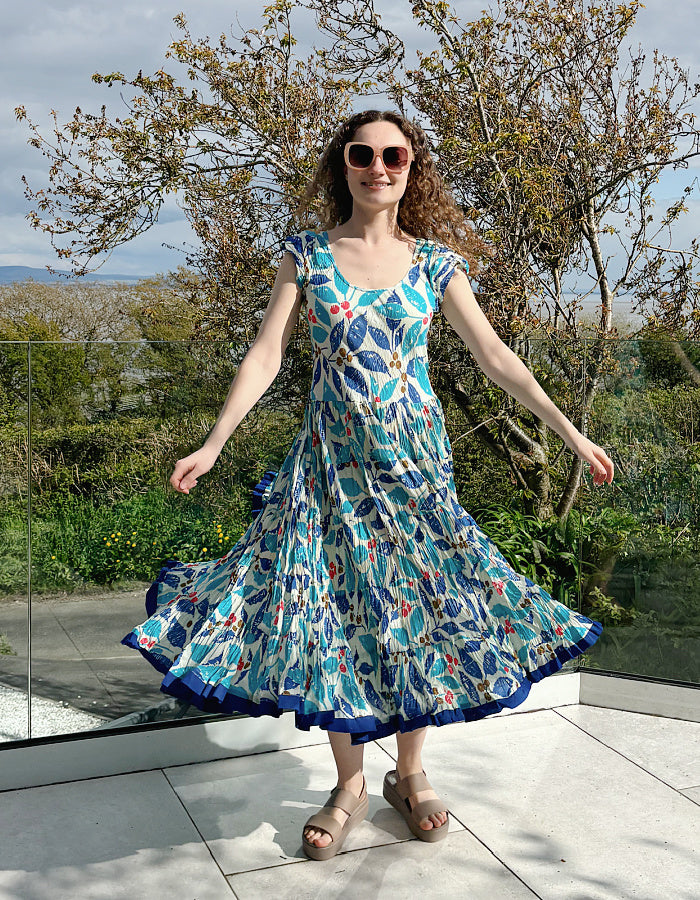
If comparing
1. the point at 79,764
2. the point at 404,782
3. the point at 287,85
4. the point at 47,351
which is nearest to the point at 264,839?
the point at 404,782

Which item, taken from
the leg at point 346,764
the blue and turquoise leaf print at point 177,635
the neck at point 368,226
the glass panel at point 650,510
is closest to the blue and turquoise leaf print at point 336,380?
the neck at point 368,226

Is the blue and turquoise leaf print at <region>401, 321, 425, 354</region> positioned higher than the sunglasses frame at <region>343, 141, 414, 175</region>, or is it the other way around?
the sunglasses frame at <region>343, 141, 414, 175</region>

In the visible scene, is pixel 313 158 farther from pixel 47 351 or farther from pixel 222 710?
pixel 222 710

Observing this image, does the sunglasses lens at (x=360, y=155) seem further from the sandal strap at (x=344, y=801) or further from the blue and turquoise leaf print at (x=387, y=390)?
the sandal strap at (x=344, y=801)

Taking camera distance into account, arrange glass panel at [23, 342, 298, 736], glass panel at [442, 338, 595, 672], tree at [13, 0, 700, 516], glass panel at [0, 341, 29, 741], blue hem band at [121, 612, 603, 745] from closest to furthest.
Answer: blue hem band at [121, 612, 603, 745], glass panel at [0, 341, 29, 741], glass panel at [23, 342, 298, 736], glass panel at [442, 338, 595, 672], tree at [13, 0, 700, 516]

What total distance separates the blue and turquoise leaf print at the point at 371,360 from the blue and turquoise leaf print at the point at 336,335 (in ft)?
0.19

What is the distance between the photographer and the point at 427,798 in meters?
2.68

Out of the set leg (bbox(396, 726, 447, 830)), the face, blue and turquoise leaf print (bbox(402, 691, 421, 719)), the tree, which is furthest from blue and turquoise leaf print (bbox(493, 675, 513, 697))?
the tree

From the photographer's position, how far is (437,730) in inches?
132

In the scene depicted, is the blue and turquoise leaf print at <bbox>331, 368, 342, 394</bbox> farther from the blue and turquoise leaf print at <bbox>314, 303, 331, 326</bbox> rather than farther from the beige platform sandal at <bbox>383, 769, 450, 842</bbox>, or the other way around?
the beige platform sandal at <bbox>383, 769, 450, 842</bbox>

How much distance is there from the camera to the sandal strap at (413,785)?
8.91ft

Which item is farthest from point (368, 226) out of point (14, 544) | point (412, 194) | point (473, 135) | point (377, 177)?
point (473, 135)

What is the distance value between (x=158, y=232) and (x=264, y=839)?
4.26 m

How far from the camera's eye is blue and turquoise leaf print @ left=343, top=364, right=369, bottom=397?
2.49m
